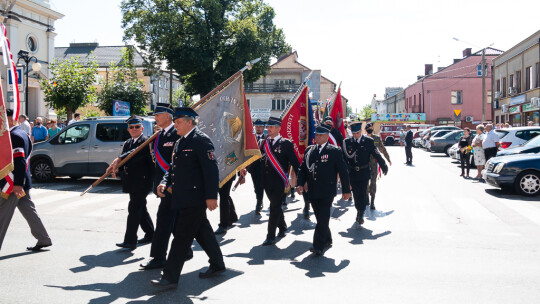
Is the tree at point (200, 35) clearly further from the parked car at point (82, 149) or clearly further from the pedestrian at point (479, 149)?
the pedestrian at point (479, 149)

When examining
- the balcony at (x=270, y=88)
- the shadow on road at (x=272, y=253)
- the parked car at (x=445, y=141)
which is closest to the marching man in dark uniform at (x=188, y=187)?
the shadow on road at (x=272, y=253)

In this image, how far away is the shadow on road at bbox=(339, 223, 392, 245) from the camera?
794 cm

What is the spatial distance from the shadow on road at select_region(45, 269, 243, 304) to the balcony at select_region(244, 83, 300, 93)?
200 feet

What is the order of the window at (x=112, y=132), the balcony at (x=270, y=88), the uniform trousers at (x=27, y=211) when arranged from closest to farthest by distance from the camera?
the uniform trousers at (x=27, y=211) → the window at (x=112, y=132) → the balcony at (x=270, y=88)

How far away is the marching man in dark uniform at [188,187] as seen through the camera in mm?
5297

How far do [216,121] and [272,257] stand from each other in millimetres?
2182

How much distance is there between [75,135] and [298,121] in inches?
309

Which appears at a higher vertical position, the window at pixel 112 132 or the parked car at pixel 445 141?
the window at pixel 112 132

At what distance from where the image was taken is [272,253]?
277 inches

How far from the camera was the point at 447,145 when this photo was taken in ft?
103

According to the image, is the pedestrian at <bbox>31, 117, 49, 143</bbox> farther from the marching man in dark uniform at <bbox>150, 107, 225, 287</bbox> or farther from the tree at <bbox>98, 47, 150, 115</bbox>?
the tree at <bbox>98, 47, 150, 115</bbox>

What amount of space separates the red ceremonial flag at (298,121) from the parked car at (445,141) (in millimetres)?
23263

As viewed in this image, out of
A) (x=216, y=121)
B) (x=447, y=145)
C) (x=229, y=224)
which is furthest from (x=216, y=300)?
(x=447, y=145)

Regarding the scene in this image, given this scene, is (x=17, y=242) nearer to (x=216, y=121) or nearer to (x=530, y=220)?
(x=216, y=121)
